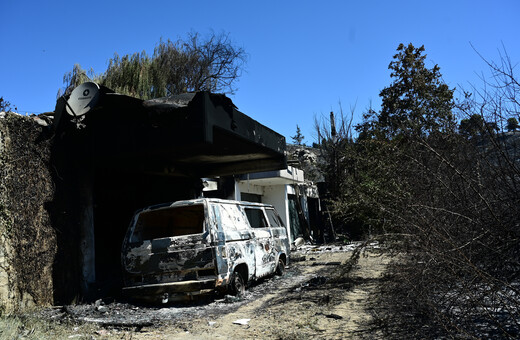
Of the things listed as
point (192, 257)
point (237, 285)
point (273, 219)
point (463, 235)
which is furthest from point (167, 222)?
point (463, 235)

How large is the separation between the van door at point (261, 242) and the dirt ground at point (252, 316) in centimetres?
52

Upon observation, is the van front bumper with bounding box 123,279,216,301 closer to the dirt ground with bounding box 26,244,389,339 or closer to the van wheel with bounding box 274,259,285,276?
the dirt ground with bounding box 26,244,389,339

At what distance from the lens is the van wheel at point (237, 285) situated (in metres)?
7.38

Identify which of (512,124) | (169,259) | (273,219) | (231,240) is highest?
(512,124)

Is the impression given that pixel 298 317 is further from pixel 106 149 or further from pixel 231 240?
pixel 106 149

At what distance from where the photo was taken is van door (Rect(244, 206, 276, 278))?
8562 mm

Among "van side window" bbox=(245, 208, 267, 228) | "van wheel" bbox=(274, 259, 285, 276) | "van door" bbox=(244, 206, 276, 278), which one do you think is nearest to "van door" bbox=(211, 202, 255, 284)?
"van door" bbox=(244, 206, 276, 278)

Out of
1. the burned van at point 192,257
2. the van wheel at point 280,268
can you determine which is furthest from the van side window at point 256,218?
the van wheel at point 280,268

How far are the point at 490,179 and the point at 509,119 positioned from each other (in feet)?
2.14

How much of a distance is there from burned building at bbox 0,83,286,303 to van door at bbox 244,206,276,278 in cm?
153

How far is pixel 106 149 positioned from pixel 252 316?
13.6 ft

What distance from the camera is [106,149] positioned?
780cm

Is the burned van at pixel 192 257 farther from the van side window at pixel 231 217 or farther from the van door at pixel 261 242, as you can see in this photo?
the van door at pixel 261 242

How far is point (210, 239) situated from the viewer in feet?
22.9
